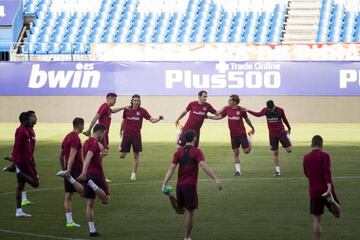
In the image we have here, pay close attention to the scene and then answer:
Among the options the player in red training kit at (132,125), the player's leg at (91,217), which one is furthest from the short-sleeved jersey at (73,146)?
the player in red training kit at (132,125)

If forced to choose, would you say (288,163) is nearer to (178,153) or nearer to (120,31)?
(178,153)

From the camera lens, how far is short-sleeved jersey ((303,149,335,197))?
53.9ft

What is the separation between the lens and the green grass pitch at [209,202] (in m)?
19.0

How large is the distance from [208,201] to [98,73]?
93.6ft

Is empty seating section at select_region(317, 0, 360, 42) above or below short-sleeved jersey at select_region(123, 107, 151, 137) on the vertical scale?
above

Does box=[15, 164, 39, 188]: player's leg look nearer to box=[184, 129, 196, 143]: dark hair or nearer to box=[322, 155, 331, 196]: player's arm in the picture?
box=[184, 129, 196, 143]: dark hair

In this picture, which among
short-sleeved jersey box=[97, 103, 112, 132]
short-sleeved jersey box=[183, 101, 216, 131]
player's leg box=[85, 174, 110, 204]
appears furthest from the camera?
short-sleeved jersey box=[183, 101, 216, 131]

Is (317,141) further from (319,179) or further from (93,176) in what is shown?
(93,176)

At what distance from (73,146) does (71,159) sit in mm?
277

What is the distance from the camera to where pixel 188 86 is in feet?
168

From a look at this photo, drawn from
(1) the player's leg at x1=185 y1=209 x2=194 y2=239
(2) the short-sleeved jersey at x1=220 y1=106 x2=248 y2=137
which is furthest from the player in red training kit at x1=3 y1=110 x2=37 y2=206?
(2) the short-sleeved jersey at x1=220 y1=106 x2=248 y2=137

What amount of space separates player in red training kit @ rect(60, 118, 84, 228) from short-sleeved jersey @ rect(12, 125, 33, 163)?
4.68 ft

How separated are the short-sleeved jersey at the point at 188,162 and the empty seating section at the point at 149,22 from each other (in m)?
39.1

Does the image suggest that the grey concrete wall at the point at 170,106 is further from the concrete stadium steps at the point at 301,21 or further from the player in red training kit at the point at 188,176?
the player in red training kit at the point at 188,176
